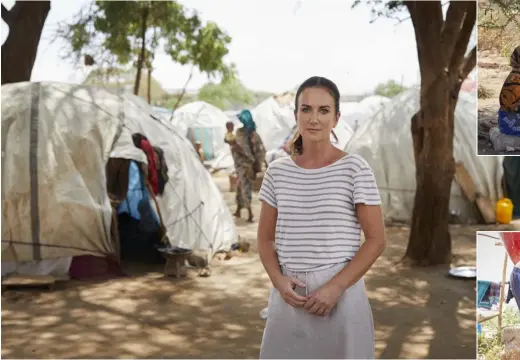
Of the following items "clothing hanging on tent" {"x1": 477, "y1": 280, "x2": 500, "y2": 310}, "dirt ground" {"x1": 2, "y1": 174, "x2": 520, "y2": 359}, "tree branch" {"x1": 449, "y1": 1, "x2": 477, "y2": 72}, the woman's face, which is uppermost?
"tree branch" {"x1": 449, "y1": 1, "x2": 477, "y2": 72}

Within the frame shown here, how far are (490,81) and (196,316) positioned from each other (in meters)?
3.50

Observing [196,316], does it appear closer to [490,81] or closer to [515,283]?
[515,283]

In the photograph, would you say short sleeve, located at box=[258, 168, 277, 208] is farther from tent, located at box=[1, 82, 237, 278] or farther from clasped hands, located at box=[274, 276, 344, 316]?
tent, located at box=[1, 82, 237, 278]

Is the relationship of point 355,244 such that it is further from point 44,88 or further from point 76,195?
point 44,88

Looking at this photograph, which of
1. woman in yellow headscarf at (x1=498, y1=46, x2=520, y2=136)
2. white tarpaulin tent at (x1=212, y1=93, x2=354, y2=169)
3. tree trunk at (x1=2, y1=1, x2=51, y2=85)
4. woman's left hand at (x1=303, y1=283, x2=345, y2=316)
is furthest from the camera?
white tarpaulin tent at (x1=212, y1=93, x2=354, y2=169)

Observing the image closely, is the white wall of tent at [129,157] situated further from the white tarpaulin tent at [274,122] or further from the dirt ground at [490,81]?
the white tarpaulin tent at [274,122]

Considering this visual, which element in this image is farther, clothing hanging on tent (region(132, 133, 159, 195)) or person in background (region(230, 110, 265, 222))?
person in background (region(230, 110, 265, 222))

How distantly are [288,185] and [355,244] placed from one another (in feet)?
0.90

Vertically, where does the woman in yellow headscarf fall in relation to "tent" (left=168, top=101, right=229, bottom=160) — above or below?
below

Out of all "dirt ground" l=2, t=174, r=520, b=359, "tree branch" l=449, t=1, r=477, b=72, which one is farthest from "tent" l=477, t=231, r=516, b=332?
"tree branch" l=449, t=1, r=477, b=72

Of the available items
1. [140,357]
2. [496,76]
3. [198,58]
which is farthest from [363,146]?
[496,76]

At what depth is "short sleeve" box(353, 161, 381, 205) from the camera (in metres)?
1.86

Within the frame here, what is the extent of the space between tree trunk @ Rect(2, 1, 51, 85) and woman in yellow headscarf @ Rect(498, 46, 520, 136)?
6585 millimetres

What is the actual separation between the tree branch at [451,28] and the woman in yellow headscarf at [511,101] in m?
4.20
